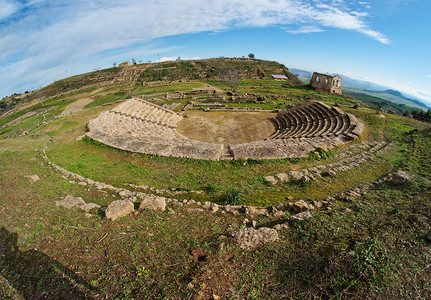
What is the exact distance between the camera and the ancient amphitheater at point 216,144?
12172 mm

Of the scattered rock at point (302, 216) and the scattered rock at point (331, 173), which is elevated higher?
the scattered rock at point (331, 173)

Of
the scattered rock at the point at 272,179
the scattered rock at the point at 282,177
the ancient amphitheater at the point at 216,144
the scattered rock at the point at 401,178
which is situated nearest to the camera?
the scattered rock at the point at 401,178

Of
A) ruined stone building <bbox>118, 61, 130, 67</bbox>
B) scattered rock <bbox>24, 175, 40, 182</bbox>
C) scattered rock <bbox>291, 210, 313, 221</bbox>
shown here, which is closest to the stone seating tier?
scattered rock <bbox>291, 210, 313, 221</bbox>

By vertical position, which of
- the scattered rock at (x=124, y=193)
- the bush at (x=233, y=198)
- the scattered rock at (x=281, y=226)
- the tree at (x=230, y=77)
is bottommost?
the scattered rock at (x=124, y=193)

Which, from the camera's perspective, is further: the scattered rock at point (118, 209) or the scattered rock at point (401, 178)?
the scattered rock at point (401, 178)

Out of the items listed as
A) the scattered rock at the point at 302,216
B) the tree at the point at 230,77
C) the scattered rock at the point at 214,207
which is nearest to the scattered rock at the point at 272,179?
the scattered rock at the point at 302,216

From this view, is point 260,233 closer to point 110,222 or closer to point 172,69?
point 110,222

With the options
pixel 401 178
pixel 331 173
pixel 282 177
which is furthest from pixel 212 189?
pixel 401 178

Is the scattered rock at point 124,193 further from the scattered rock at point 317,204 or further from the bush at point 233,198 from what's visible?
the scattered rock at point 317,204

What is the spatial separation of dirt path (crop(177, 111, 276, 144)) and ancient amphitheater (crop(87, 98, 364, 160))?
1.15m

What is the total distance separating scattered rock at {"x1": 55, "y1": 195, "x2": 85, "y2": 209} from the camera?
22.5ft

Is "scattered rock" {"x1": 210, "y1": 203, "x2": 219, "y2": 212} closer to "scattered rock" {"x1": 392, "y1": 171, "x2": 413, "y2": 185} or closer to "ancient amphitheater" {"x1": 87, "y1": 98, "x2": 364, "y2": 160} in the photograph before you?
"ancient amphitheater" {"x1": 87, "y1": 98, "x2": 364, "y2": 160}

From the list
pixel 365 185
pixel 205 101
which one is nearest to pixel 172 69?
pixel 205 101

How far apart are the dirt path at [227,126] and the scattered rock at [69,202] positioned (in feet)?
37.3
